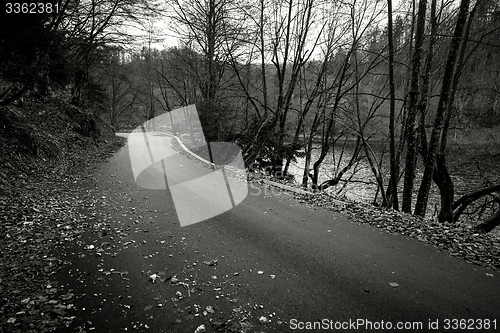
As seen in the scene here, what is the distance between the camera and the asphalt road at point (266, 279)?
131 inches

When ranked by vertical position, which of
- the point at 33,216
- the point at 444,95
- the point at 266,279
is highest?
the point at 444,95

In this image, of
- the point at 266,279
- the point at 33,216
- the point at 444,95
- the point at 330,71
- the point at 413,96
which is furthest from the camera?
the point at 330,71

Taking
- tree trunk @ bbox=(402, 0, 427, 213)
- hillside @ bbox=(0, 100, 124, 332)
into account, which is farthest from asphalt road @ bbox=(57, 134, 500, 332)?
tree trunk @ bbox=(402, 0, 427, 213)

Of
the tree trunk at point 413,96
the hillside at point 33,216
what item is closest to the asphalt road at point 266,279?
the hillside at point 33,216

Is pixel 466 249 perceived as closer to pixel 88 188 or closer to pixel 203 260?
pixel 203 260

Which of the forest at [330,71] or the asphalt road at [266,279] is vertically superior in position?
the forest at [330,71]

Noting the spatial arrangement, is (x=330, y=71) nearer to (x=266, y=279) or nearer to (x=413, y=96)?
(x=413, y=96)

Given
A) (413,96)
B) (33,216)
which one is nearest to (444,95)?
(413,96)

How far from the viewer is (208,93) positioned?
54.4ft

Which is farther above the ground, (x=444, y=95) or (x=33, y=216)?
(x=444, y=95)

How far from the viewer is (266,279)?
417 cm

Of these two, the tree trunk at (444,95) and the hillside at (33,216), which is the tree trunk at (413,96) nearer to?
the tree trunk at (444,95)

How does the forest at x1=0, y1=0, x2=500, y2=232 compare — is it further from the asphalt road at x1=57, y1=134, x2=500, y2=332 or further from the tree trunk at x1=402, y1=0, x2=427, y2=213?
the asphalt road at x1=57, y1=134, x2=500, y2=332

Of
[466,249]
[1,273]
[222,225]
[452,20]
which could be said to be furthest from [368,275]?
[452,20]
